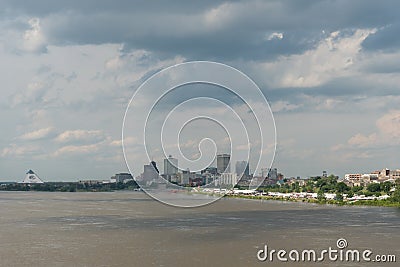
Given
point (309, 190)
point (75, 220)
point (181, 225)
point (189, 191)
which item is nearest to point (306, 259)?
point (181, 225)

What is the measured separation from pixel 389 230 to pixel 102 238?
23.9 ft

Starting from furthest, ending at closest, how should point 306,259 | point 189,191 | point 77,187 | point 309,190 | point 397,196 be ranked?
point 77,187
point 189,191
point 309,190
point 397,196
point 306,259

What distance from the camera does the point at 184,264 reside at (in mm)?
7707

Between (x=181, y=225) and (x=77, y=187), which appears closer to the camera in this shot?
(x=181, y=225)

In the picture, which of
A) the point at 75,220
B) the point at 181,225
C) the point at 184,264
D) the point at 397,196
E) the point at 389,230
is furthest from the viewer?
the point at 397,196

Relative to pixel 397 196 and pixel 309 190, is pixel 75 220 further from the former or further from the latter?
pixel 309 190

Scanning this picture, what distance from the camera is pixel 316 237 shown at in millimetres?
11000

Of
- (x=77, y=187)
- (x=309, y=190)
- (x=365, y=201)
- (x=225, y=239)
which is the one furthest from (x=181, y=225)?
(x=77, y=187)

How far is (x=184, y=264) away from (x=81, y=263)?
1676mm

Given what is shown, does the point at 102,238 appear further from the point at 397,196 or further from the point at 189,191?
the point at 189,191

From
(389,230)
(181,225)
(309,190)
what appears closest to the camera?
(389,230)

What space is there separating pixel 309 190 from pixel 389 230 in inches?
992

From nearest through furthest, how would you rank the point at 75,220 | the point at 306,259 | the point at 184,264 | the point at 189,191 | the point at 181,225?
the point at 184,264 → the point at 306,259 → the point at 181,225 → the point at 75,220 → the point at 189,191

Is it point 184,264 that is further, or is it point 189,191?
point 189,191
